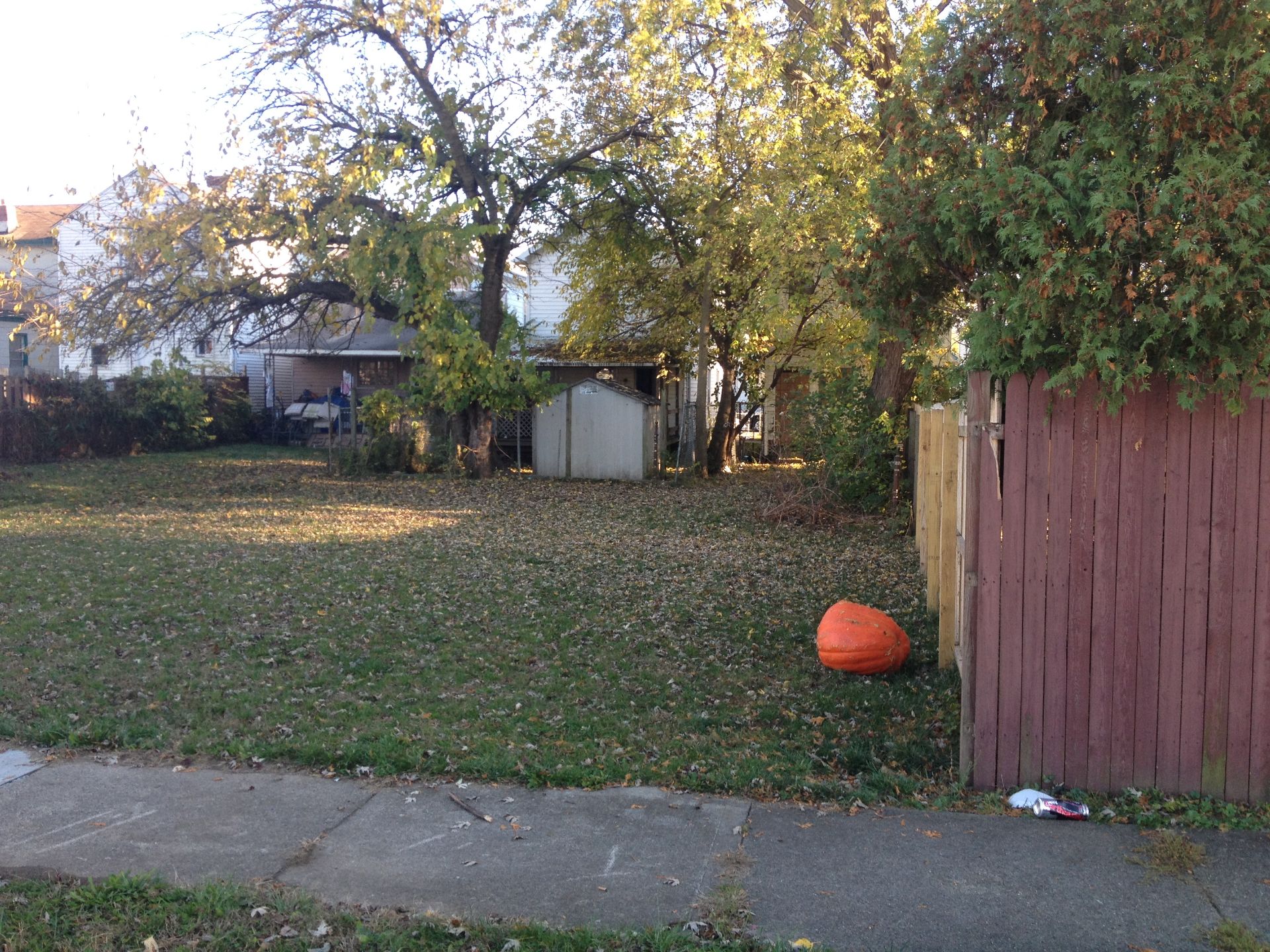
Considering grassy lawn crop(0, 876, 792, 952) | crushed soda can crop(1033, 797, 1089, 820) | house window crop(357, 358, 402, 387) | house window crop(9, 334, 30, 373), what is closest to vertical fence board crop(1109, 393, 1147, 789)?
crushed soda can crop(1033, 797, 1089, 820)

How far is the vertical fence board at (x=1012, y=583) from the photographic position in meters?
5.36

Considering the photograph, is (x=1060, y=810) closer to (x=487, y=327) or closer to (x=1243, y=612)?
(x=1243, y=612)

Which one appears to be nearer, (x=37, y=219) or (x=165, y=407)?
(x=165, y=407)

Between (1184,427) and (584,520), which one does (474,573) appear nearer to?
(584,520)

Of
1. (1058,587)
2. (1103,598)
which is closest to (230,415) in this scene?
(1058,587)

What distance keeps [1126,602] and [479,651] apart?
184 inches

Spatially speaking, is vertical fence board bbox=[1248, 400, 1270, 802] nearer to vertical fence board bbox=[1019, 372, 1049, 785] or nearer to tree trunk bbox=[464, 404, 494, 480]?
vertical fence board bbox=[1019, 372, 1049, 785]

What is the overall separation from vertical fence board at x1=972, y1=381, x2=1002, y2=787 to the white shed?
16509 mm

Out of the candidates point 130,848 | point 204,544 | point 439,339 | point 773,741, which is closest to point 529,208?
point 439,339

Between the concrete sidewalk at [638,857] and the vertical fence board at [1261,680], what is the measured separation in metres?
0.39

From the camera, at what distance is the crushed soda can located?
5105 mm

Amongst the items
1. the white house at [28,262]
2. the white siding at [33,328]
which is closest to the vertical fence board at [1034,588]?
the white siding at [33,328]

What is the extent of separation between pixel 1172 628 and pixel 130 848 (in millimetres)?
4810

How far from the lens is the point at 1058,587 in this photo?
5.38 meters
